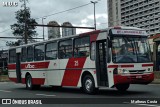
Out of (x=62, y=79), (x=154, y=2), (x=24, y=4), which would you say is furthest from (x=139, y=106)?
(x=154, y=2)

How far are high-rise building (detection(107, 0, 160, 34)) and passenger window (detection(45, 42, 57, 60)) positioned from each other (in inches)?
4957

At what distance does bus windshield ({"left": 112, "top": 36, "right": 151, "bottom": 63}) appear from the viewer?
16.6 metres

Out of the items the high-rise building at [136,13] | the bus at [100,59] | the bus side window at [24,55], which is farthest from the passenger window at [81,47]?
the high-rise building at [136,13]

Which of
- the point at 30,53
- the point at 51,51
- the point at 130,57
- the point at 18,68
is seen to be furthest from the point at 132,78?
the point at 18,68

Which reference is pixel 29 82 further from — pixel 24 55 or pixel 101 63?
pixel 101 63

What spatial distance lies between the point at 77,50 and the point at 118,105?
253 inches

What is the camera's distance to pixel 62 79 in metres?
20.5

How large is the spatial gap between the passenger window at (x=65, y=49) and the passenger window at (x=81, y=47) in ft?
1.94

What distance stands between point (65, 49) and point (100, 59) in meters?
3.09

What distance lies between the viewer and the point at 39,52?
76.3 ft

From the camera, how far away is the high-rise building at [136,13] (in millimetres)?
148375

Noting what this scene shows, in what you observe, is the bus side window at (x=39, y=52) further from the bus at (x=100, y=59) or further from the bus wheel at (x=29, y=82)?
the bus wheel at (x=29, y=82)

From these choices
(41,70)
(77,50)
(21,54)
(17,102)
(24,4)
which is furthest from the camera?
(24,4)

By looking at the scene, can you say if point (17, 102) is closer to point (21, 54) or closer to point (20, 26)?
point (21, 54)
